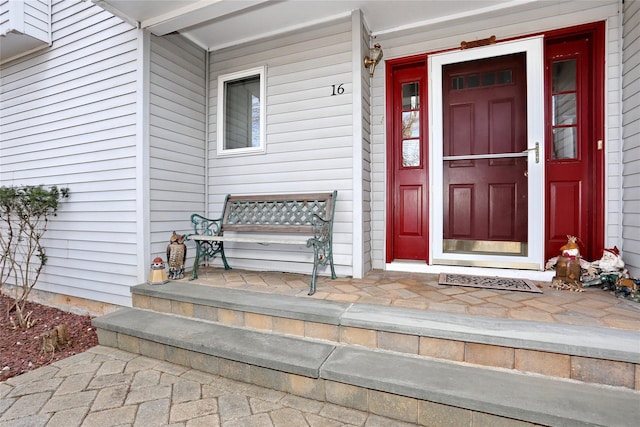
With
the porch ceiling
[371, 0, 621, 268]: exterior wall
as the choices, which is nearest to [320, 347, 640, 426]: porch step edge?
[371, 0, 621, 268]: exterior wall

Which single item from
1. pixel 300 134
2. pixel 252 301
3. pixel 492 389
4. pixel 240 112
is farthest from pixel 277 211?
pixel 492 389

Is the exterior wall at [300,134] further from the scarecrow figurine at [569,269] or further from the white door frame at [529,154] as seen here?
the scarecrow figurine at [569,269]

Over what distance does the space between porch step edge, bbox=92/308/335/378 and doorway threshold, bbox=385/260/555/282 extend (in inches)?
57.7

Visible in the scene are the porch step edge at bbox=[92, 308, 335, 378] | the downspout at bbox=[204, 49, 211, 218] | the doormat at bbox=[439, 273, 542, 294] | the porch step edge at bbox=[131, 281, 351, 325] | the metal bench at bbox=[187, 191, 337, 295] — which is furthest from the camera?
the downspout at bbox=[204, 49, 211, 218]

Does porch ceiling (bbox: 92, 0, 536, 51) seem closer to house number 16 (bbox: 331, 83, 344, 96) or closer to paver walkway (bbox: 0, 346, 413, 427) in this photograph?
house number 16 (bbox: 331, 83, 344, 96)

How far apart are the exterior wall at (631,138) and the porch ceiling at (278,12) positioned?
76 centimetres

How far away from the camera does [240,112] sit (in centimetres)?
350

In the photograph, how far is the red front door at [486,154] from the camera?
308 cm

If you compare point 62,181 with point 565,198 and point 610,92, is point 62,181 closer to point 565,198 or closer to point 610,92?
point 565,198

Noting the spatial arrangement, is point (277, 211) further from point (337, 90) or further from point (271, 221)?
point (337, 90)

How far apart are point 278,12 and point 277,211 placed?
1840 millimetres

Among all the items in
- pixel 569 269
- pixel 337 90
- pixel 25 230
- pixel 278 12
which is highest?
pixel 278 12

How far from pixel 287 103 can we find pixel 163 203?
156 centimetres

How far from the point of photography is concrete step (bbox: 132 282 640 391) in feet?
4.80
